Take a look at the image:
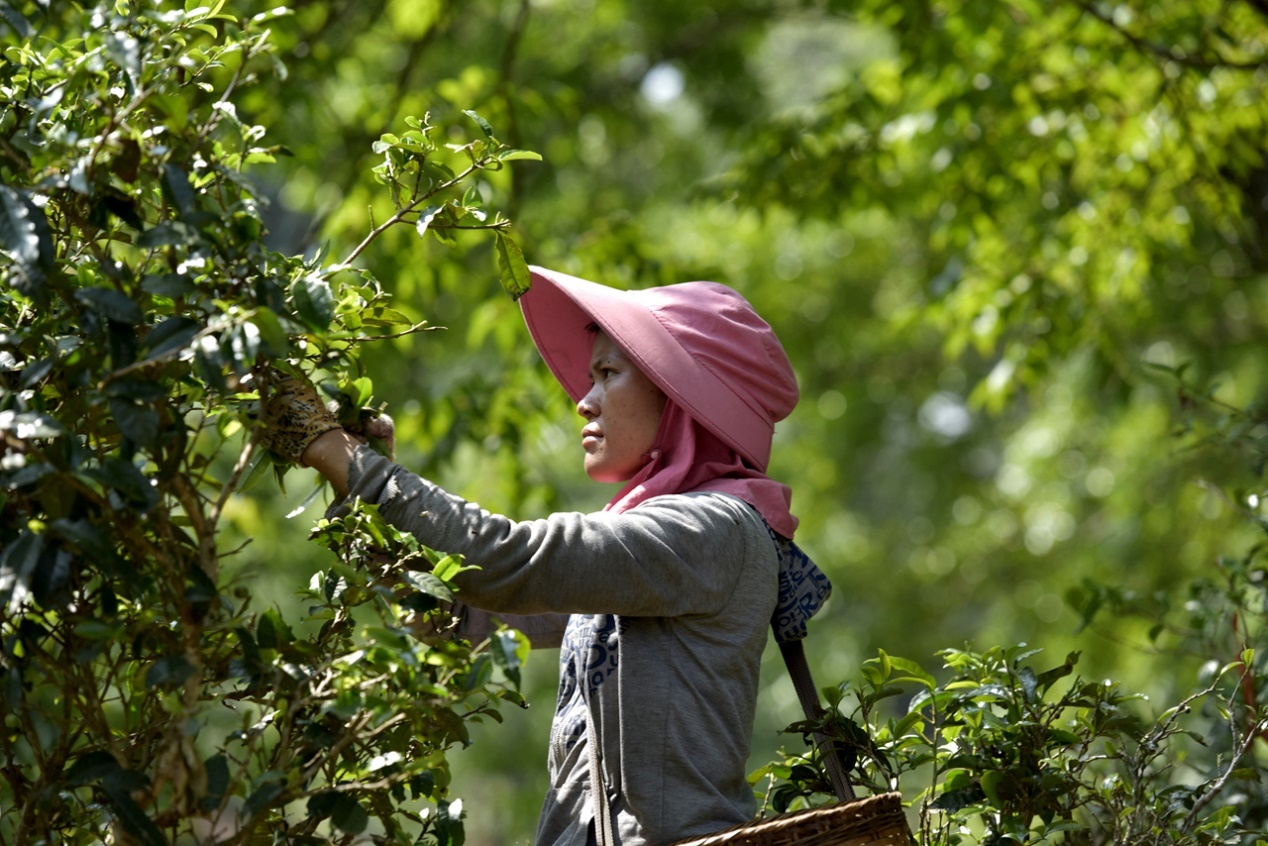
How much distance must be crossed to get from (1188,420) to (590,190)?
8.36 meters

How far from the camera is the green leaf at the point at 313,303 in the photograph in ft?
5.41

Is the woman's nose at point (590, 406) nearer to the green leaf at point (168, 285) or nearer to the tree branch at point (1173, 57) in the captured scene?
the green leaf at point (168, 285)

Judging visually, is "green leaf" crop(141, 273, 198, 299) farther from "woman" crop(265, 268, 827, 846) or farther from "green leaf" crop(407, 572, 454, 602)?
"green leaf" crop(407, 572, 454, 602)

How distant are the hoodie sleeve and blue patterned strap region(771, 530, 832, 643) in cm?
21

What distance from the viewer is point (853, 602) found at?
11266mm

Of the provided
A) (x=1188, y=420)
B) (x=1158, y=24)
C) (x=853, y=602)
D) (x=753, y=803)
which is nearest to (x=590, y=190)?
(x=853, y=602)

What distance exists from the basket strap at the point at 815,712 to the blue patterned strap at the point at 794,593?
0.09 ft

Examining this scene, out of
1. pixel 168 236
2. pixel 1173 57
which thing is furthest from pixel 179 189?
pixel 1173 57

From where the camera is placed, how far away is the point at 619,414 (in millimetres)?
2332

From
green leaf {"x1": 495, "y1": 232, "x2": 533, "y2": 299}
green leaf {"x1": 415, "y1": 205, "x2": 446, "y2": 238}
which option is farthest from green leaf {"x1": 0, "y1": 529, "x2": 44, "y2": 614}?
green leaf {"x1": 495, "y1": 232, "x2": 533, "y2": 299}

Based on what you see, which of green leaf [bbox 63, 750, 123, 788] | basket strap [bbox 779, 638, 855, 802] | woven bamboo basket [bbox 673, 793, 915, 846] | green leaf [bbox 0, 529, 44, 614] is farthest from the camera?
basket strap [bbox 779, 638, 855, 802]

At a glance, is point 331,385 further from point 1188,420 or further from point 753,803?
point 1188,420

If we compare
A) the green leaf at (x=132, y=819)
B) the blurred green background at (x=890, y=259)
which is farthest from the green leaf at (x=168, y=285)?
the green leaf at (x=132, y=819)

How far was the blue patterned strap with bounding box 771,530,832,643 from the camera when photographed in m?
2.25
